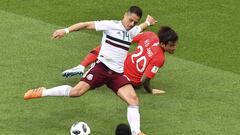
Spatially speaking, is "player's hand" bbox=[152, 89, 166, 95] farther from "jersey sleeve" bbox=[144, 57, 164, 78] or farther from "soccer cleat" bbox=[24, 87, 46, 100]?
"soccer cleat" bbox=[24, 87, 46, 100]

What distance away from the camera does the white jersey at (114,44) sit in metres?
11.4

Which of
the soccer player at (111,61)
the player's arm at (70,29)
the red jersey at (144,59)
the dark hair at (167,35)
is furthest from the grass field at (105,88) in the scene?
the player's arm at (70,29)

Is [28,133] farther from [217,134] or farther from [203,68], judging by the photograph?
[203,68]

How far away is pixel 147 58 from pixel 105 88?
3.62 feet

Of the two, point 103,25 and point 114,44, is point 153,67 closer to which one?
point 114,44

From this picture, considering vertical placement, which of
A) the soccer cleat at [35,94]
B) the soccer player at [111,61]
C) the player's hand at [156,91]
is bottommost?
the player's hand at [156,91]

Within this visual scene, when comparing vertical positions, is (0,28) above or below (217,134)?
above

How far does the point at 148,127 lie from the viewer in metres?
11.6

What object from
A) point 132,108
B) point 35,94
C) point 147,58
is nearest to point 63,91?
point 35,94

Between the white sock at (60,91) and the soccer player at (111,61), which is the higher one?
the soccer player at (111,61)

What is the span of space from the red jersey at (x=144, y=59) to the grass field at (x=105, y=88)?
1.41 feet

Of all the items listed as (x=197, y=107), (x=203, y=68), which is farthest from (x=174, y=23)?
(x=197, y=107)

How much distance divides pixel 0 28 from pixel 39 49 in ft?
6.24

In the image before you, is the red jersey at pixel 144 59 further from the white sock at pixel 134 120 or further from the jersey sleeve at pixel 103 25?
the white sock at pixel 134 120
